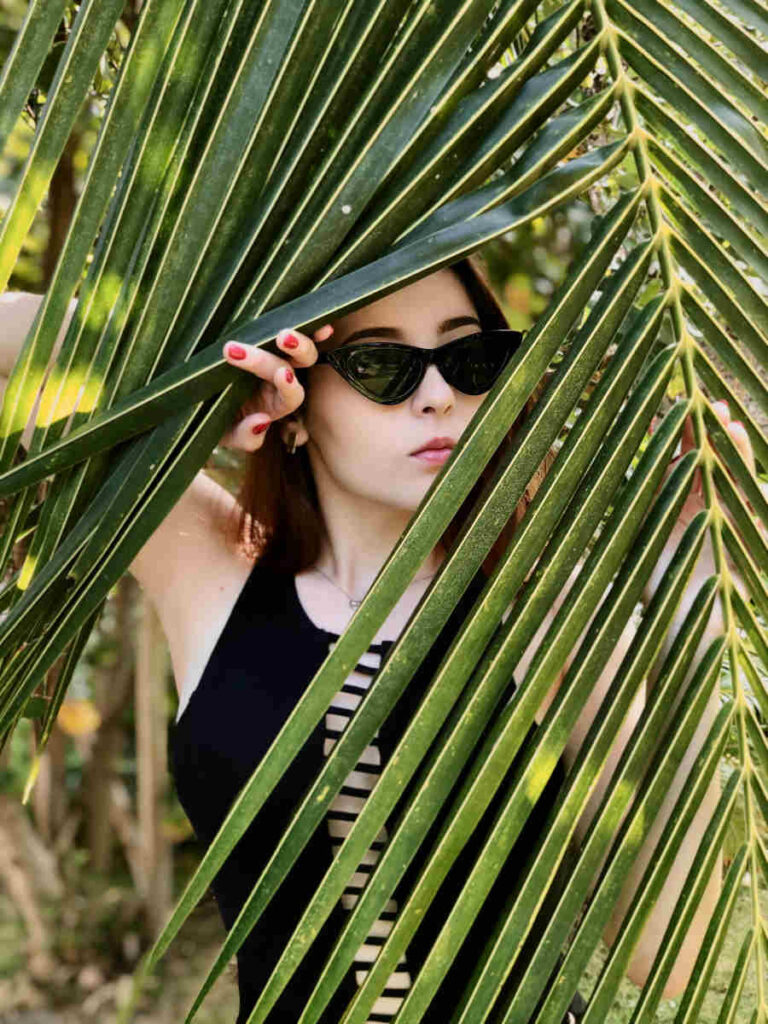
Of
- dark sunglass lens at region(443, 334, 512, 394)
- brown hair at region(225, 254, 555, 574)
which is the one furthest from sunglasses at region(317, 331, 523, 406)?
brown hair at region(225, 254, 555, 574)

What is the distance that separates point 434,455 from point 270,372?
0.41 metres

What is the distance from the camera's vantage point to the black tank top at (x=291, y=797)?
3.84 ft

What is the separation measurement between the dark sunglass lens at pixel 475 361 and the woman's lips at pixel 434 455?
7 centimetres

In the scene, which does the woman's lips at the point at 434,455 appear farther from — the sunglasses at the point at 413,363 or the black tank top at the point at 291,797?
the black tank top at the point at 291,797

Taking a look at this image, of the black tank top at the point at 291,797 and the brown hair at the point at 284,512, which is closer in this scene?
the black tank top at the point at 291,797

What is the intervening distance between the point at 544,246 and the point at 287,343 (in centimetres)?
272

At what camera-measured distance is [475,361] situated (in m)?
1.10

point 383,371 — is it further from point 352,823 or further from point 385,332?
point 352,823

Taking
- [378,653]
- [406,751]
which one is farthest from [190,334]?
[378,653]

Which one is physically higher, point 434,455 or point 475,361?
point 475,361

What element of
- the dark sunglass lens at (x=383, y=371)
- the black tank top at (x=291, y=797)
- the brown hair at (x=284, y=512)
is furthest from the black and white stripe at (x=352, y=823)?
the dark sunglass lens at (x=383, y=371)

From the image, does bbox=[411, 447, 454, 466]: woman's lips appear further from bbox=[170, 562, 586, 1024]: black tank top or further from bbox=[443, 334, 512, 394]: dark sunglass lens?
bbox=[170, 562, 586, 1024]: black tank top

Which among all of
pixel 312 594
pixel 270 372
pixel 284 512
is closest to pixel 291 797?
pixel 312 594

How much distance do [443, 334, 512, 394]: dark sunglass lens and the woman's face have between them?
0.03 ft
